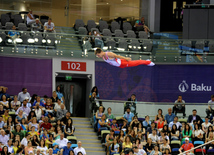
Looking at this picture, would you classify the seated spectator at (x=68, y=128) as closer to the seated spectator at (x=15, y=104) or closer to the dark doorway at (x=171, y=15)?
the seated spectator at (x=15, y=104)

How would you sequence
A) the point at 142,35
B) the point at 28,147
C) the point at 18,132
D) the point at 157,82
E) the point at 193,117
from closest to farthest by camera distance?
the point at 28,147, the point at 18,132, the point at 193,117, the point at 157,82, the point at 142,35

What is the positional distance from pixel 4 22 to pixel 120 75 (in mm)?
6366

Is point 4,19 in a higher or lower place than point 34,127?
higher

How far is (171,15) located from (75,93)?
8.89m

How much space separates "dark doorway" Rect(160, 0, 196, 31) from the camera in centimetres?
3133

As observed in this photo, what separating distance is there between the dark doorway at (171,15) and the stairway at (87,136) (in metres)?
10.0

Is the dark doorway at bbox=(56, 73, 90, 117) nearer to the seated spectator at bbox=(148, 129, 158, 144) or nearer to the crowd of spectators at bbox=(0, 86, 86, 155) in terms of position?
the crowd of spectators at bbox=(0, 86, 86, 155)

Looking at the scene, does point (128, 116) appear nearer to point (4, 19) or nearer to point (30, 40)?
point (30, 40)

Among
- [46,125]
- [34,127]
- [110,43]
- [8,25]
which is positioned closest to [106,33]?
[110,43]

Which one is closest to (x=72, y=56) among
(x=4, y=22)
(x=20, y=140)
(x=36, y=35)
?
(x=36, y=35)

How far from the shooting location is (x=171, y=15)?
1256 inches

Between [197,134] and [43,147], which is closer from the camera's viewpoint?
[43,147]

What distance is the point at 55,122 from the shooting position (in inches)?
838

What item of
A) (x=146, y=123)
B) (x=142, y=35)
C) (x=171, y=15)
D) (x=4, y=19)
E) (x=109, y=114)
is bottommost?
(x=146, y=123)
